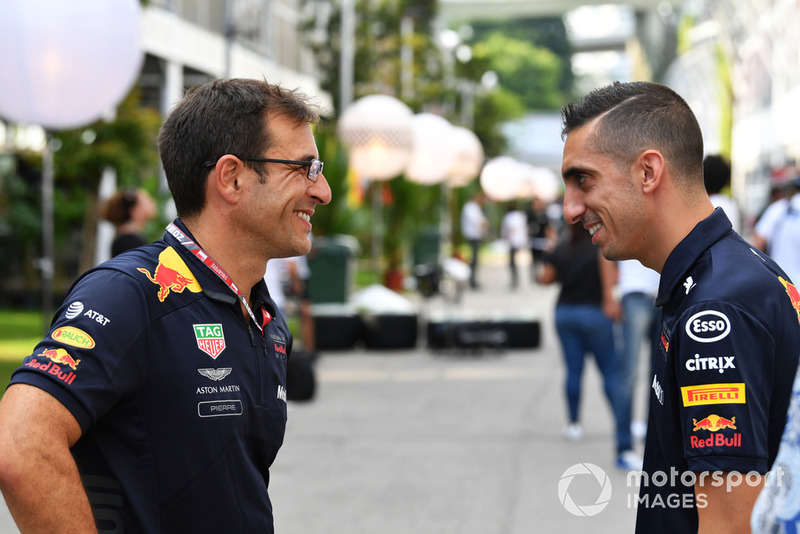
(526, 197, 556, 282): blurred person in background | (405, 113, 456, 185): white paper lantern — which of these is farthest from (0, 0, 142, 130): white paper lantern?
(526, 197, 556, 282): blurred person in background

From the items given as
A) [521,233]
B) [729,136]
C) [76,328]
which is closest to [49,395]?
[76,328]

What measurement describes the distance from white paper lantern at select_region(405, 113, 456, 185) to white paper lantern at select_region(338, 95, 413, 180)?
2.68 metres

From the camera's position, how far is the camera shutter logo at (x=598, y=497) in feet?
20.3

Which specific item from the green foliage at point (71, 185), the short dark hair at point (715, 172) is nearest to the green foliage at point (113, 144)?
the green foliage at point (71, 185)

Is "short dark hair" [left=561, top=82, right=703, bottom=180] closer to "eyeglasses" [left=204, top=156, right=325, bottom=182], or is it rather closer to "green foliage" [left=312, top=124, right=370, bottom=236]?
"eyeglasses" [left=204, top=156, right=325, bottom=182]

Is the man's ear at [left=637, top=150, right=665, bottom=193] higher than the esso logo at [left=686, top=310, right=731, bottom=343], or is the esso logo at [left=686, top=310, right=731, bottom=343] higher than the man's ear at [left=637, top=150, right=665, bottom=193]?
the man's ear at [left=637, top=150, right=665, bottom=193]

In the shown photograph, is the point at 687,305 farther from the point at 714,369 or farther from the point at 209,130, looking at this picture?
the point at 209,130

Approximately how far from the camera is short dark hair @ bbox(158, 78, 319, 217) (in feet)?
7.64

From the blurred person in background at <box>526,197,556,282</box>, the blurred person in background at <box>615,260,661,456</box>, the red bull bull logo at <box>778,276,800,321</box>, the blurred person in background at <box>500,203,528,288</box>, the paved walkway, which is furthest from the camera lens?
the blurred person in background at <box>500,203,528,288</box>

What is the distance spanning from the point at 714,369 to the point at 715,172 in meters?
4.60

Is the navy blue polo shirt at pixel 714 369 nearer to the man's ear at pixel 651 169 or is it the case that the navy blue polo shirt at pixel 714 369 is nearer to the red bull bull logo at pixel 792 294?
the red bull bull logo at pixel 792 294

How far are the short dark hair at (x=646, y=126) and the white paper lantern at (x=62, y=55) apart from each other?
15.4 feet

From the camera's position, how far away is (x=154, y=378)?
2.10m

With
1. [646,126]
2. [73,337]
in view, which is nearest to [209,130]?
[73,337]
